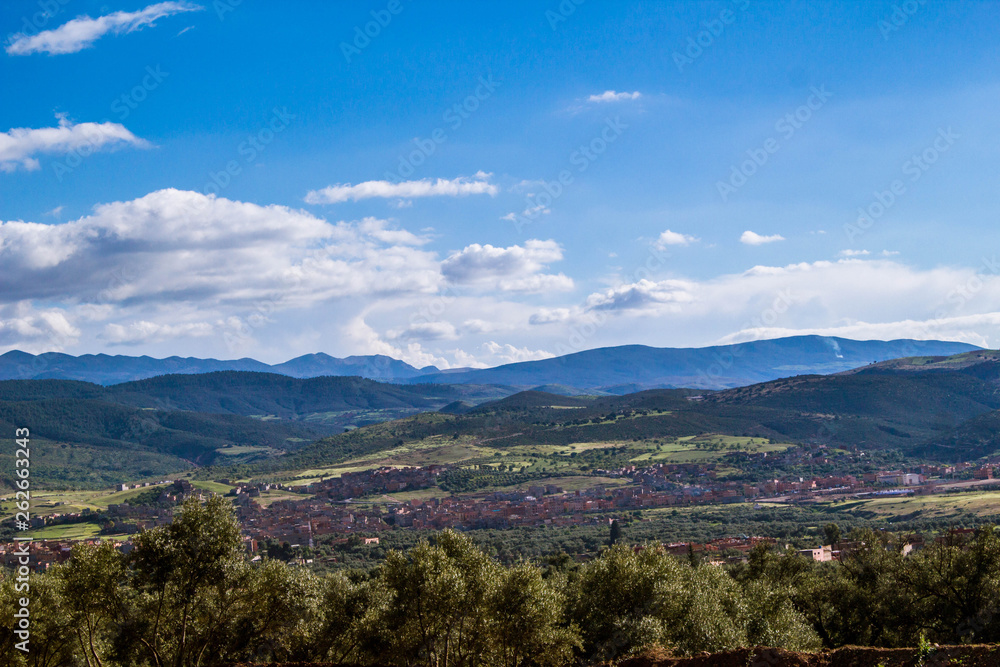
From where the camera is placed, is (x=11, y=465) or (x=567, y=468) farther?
(x=11, y=465)

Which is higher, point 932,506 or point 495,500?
point 495,500

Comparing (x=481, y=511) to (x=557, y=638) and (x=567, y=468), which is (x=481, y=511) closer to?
(x=567, y=468)

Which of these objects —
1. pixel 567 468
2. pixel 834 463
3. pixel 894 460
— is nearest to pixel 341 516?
pixel 567 468

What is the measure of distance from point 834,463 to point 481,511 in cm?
8625

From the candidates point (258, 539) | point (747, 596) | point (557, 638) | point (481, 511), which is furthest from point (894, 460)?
point (557, 638)

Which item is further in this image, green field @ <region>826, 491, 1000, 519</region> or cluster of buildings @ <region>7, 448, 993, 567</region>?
cluster of buildings @ <region>7, 448, 993, 567</region>

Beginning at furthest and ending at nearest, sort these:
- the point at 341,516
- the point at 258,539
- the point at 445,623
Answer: the point at 341,516, the point at 258,539, the point at 445,623

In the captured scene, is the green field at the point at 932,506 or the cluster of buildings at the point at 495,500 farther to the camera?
the cluster of buildings at the point at 495,500

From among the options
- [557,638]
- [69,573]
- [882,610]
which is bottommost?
[882,610]

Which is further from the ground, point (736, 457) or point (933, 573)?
point (933, 573)

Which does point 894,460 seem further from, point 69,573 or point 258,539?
point 69,573

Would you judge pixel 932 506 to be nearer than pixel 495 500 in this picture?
Yes

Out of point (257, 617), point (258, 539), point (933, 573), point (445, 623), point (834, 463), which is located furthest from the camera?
point (834, 463)

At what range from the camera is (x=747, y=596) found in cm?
3481
